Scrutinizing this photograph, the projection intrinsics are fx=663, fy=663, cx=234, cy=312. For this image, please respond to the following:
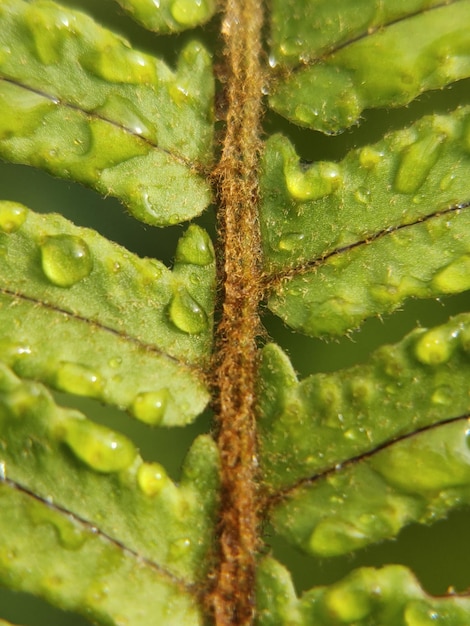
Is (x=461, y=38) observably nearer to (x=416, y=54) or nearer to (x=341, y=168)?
(x=416, y=54)

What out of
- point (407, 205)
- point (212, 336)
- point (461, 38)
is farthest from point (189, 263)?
point (461, 38)

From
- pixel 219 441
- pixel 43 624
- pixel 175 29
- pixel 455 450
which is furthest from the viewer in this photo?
pixel 43 624

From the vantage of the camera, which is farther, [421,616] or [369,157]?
[369,157]

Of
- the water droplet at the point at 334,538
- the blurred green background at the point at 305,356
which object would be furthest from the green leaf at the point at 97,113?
the water droplet at the point at 334,538

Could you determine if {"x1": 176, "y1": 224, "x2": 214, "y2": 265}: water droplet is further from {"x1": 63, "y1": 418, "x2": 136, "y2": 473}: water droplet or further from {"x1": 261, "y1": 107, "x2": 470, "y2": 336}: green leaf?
{"x1": 63, "y1": 418, "x2": 136, "y2": 473}: water droplet

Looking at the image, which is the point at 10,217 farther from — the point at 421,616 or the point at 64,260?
the point at 421,616

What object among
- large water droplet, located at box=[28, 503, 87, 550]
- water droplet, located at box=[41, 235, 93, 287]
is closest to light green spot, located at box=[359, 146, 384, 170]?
water droplet, located at box=[41, 235, 93, 287]

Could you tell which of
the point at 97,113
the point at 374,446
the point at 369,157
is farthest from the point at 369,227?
the point at 97,113
